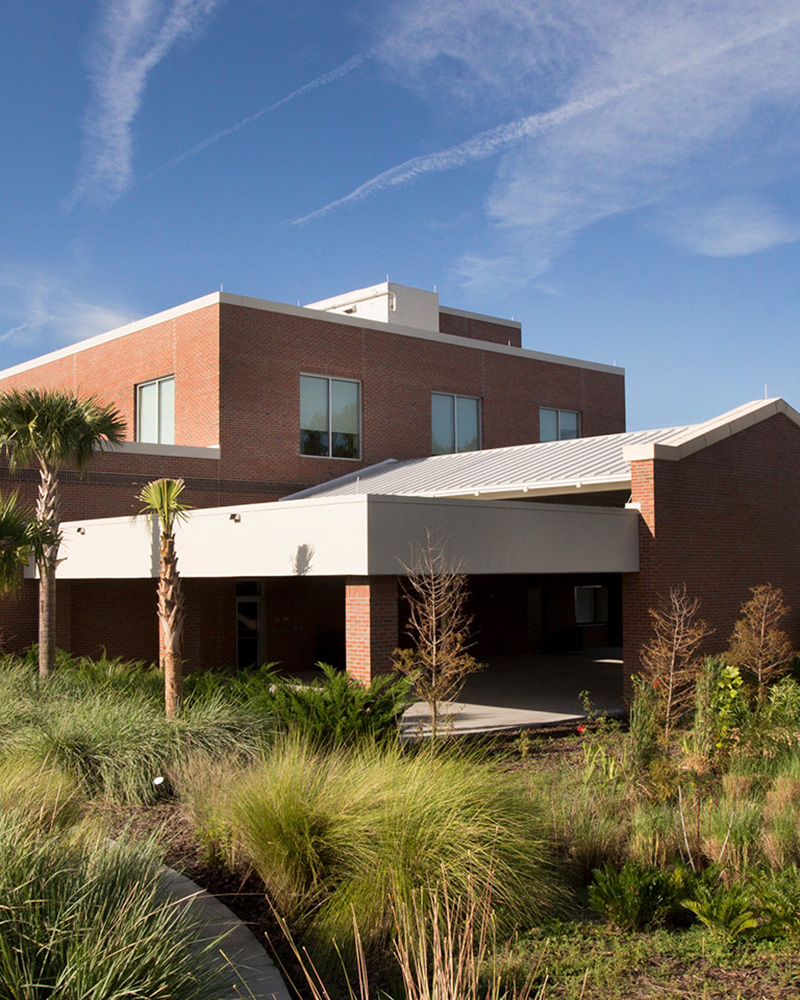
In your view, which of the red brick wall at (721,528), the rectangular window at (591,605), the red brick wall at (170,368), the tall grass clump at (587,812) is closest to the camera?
the tall grass clump at (587,812)

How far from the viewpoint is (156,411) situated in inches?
1032

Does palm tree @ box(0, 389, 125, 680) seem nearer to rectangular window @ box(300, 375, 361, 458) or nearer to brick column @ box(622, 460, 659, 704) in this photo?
rectangular window @ box(300, 375, 361, 458)

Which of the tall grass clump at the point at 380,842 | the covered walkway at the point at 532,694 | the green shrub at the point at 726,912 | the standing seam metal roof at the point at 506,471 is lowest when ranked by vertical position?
the covered walkway at the point at 532,694

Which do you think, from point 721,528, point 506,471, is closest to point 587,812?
point 721,528

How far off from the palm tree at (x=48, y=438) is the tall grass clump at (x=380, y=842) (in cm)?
1097

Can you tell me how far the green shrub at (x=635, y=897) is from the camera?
6637mm

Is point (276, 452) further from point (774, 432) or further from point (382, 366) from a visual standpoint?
point (774, 432)

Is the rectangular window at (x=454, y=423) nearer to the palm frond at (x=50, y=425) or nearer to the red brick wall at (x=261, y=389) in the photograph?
the red brick wall at (x=261, y=389)

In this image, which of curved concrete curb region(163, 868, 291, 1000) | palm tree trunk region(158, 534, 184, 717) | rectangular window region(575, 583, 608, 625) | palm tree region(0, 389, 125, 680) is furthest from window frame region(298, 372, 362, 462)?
curved concrete curb region(163, 868, 291, 1000)

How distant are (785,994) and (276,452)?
20.2 m

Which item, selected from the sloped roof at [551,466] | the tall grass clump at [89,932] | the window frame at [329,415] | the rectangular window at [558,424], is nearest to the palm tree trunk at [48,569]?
the sloped roof at [551,466]

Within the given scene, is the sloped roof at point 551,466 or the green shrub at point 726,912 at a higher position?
the sloped roof at point 551,466

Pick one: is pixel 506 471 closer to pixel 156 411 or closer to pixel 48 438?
pixel 48 438

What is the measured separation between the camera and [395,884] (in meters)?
6.42
